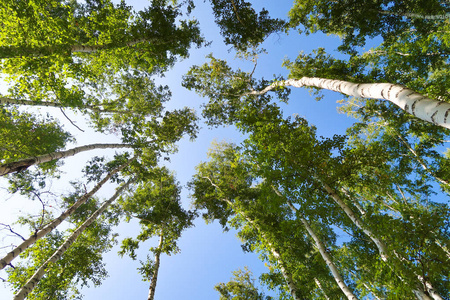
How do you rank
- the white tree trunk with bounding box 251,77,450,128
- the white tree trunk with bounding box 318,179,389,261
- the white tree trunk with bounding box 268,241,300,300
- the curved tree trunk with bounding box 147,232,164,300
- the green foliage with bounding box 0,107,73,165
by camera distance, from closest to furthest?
the white tree trunk with bounding box 251,77,450,128, the white tree trunk with bounding box 318,179,389,261, the white tree trunk with bounding box 268,241,300,300, the curved tree trunk with bounding box 147,232,164,300, the green foliage with bounding box 0,107,73,165

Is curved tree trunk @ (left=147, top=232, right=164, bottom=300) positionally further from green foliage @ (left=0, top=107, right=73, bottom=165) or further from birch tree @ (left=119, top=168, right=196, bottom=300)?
green foliage @ (left=0, top=107, right=73, bottom=165)

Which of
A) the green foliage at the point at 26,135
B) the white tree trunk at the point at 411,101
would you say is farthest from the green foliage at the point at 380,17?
the green foliage at the point at 26,135

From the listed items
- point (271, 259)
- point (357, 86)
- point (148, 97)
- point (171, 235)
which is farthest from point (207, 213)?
point (357, 86)

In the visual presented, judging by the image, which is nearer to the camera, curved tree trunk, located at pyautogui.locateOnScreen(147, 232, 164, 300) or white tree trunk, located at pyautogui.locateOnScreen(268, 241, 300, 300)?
white tree trunk, located at pyautogui.locateOnScreen(268, 241, 300, 300)

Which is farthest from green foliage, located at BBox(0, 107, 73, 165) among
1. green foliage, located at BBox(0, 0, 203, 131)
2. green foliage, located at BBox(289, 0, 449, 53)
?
green foliage, located at BBox(289, 0, 449, 53)

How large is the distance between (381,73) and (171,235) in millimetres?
15304

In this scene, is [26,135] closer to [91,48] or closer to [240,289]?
[91,48]

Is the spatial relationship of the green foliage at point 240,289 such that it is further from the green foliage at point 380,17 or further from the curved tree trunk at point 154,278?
the green foliage at point 380,17

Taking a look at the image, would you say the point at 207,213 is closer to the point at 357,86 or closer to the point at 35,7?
the point at 357,86

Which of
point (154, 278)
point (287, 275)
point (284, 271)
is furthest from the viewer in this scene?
point (154, 278)

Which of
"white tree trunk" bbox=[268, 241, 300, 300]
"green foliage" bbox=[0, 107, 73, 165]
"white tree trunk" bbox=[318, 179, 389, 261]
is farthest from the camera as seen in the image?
"green foliage" bbox=[0, 107, 73, 165]

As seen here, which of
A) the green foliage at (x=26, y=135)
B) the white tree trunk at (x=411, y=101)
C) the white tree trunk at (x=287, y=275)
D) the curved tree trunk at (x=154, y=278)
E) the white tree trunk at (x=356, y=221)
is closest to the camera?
the white tree trunk at (x=411, y=101)

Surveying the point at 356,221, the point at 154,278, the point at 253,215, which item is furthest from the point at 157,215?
the point at 356,221

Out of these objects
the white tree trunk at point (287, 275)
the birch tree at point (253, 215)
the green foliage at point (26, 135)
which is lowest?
the white tree trunk at point (287, 275)
